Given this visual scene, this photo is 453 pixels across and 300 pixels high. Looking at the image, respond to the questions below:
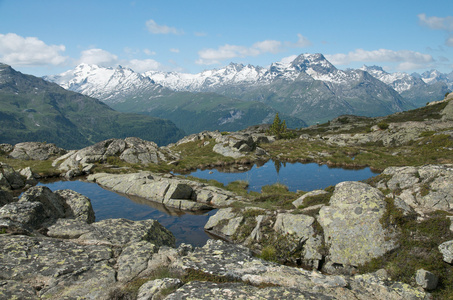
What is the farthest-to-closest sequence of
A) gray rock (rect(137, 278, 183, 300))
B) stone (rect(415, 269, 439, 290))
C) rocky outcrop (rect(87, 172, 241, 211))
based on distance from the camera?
rocky outcrop (rect(87, 172, 241, 211))
stone (rect(415, 269, 439, 290))
gray rock (rect(137, 278, 183, 300))

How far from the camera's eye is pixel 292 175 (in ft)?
165

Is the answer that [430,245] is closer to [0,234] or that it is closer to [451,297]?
[451,297]

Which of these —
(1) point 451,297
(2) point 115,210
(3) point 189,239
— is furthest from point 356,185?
(2) point 115,210

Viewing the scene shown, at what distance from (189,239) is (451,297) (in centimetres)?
1766

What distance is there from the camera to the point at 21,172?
1698 inches

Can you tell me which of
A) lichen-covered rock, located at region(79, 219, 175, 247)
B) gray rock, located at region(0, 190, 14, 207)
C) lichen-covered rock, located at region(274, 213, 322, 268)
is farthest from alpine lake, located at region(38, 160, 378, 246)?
gray rock, located at region(0, 190, 14, 207)

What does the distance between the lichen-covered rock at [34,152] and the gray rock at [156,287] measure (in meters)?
62.2

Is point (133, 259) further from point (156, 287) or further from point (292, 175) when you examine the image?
point (292, 175)

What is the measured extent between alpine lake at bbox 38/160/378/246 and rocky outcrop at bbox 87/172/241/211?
97 centimetres

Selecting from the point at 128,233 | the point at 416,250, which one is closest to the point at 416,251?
the point at 416,250

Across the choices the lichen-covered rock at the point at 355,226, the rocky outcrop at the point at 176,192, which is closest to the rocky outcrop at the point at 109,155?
the rocky outcrop at the point at 176,192

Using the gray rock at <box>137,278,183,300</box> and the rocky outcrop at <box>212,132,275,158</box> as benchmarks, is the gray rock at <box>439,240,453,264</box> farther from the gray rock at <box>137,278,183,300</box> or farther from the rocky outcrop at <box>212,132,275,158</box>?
the rocky outcrop at <box>212,132,275,158</box>

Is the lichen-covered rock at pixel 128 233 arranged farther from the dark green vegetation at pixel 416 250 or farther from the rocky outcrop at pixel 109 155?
the rocky outcrop at pixel 109 155

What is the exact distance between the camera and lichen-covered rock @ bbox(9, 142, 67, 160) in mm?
59656
